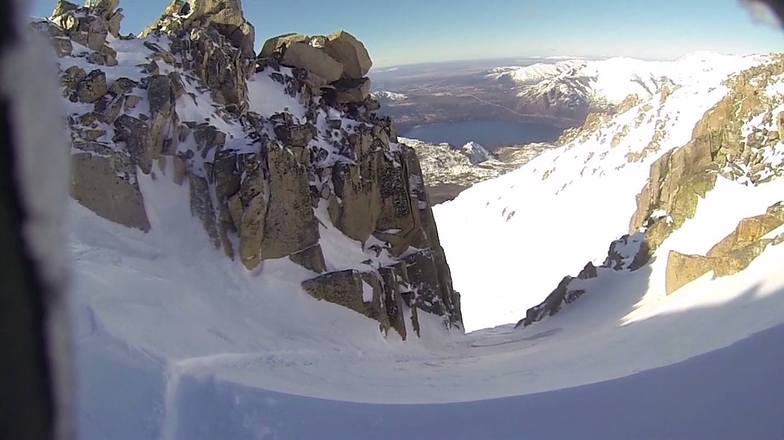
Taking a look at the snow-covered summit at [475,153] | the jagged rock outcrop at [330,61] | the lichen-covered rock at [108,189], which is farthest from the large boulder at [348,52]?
the snow-covered summit at [475,153]

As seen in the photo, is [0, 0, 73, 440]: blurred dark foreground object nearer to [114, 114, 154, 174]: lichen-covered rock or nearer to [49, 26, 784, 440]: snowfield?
[49, 26, 784, 440]: snowfield

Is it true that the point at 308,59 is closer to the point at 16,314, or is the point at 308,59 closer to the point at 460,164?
the point at 16,314

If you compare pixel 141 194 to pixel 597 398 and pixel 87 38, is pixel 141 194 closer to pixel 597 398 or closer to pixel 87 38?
pixel 87 38

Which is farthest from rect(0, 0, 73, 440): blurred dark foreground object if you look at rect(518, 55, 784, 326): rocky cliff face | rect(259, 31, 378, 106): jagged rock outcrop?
rect(259, 31, 378, 106): jagged rock outcrop

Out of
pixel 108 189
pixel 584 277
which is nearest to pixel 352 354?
pixel 108 189

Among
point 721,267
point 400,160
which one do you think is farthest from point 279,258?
point 721,267

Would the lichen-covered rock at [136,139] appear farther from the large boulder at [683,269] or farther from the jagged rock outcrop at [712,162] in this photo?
the jagged rock outcrop at [712,162]

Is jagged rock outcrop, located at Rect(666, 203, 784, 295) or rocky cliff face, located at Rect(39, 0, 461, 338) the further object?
rocky cliff face, located at Rect(39, 0, 461, 338)
